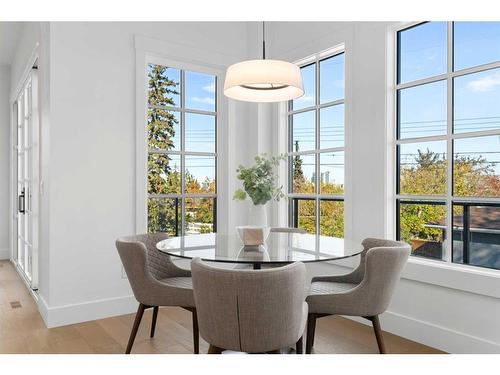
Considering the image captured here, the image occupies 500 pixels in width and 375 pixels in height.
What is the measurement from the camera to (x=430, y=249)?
293cm

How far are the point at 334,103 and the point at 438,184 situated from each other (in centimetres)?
119

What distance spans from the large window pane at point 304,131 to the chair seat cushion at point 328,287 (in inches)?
60.4

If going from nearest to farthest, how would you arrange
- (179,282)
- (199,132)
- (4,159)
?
1. (179,282)
2. (199,132)
3. (4,159)

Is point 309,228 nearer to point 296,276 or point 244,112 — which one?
point 244,112

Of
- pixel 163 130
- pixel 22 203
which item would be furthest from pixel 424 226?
pixel 22 203

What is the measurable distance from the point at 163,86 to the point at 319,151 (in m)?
1.63

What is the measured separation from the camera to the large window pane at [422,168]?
112 inches

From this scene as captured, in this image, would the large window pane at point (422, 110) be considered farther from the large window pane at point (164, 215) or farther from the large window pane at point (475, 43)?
the large window pane at point (164, 215)

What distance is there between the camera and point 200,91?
4105 millimetres

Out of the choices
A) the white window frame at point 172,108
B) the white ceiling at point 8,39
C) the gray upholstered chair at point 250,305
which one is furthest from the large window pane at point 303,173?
the white ceiling at point 8,39

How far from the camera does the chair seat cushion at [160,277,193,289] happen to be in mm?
2613

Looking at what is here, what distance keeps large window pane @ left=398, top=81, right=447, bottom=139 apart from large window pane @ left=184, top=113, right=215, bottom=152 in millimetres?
1914

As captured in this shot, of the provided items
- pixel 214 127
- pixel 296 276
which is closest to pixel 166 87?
pixel 214 127

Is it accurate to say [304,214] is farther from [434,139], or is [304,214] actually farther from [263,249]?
[263,249]
